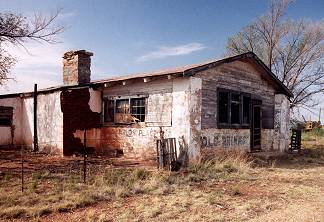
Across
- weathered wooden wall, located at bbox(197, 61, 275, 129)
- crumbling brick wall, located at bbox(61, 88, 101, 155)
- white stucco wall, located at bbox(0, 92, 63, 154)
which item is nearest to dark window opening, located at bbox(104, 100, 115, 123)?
crumbling brick wall, located at bbox(61, 88, 101, 155)

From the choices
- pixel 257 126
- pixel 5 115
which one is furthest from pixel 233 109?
pixel 5 115

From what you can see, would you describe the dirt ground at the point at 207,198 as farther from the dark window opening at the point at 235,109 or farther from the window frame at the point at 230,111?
the dark window opening at the point at 235,109

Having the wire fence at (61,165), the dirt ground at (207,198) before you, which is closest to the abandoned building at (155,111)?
the wire fence at (61,165)

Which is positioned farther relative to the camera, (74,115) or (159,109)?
(74,115)

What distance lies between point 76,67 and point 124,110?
13.0 feet

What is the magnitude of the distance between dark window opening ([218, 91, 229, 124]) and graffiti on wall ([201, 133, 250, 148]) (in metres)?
0.64

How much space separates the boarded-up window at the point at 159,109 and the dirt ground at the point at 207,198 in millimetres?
2002

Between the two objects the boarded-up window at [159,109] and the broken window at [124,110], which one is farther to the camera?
the broken window at [124,110]

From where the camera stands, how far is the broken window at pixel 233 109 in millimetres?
13953

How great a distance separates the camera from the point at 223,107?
14.1 m

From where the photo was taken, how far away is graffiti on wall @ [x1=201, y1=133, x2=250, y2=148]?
1292 cm

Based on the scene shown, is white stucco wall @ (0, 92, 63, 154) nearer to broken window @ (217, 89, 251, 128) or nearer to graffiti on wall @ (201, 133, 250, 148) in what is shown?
graffiti on wall @ (201, 133, 250, 148)

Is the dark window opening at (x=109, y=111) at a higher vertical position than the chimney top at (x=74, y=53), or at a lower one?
lower

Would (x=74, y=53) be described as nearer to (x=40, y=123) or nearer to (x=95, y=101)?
(x=95, y=101)
